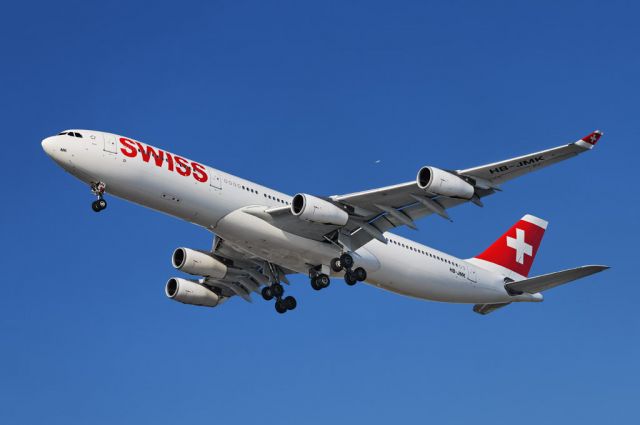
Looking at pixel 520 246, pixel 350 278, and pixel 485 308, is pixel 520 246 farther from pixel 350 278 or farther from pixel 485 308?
pixel 350 278

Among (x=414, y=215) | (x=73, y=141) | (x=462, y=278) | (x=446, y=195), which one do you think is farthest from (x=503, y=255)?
(x=73, y=141)

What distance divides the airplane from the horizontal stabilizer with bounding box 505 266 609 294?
6cm

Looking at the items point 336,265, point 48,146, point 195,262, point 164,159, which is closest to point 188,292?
point 195,262

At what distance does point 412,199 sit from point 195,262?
407 inches

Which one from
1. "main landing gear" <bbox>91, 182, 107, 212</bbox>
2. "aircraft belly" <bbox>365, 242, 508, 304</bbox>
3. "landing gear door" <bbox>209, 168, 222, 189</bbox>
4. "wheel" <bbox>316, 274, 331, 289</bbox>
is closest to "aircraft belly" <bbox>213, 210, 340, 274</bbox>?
"wheel" <bbox>316, 274, 331, 289</bbox>

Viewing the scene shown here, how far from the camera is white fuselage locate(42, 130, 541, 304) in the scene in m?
37.3

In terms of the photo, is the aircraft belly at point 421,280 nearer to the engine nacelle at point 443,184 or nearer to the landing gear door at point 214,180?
the engine nacelle at point 443,184

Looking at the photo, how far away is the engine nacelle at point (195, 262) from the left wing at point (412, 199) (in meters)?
5.54

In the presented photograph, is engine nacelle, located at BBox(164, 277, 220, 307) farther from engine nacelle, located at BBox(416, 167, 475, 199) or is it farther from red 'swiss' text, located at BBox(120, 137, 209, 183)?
engine nacelle, located at BBox(416, 167, 475, 199)

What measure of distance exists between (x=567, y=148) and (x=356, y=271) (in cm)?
1067

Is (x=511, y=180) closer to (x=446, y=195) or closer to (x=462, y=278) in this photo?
(x=446, y=195)

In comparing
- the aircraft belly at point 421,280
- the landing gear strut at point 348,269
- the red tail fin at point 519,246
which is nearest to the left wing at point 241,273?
the landing gear strut at point 348,269

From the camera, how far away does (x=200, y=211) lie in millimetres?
38625

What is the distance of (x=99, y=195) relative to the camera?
37.7 metres
